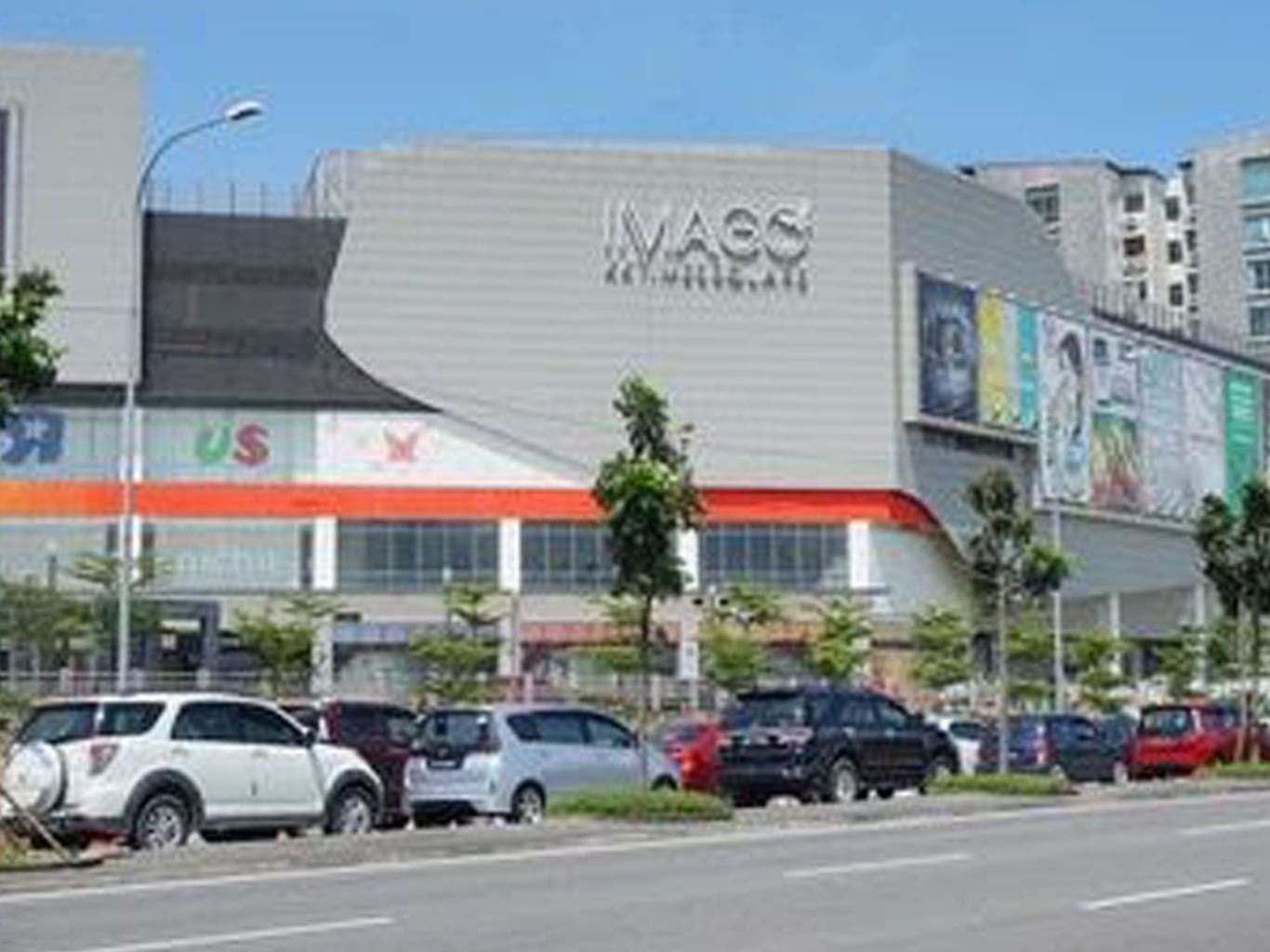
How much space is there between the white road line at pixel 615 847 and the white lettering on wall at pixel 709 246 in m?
76.7

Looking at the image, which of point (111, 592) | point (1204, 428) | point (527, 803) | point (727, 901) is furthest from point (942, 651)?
point (727, 901)

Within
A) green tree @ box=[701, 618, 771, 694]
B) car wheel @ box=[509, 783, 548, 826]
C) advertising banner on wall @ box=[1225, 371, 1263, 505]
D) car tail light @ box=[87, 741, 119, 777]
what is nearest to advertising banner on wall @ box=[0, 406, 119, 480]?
green tree @ box=[701, 618, 771, 694]

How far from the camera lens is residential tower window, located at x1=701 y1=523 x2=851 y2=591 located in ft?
350

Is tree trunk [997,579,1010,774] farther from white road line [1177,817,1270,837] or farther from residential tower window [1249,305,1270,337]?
residential tower window [1249,305,1270,337]

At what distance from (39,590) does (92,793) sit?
69315mm

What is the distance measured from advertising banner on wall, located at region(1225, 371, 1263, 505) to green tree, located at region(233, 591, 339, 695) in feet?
197

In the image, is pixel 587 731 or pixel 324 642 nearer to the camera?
pixel 587 731

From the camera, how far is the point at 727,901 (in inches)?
609

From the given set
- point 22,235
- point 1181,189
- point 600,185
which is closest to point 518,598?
point 600,185

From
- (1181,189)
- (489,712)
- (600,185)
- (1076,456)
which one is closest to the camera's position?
(489,712)

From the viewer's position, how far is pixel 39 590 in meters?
87.5

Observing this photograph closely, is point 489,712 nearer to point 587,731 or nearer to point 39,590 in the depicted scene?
point 587,731

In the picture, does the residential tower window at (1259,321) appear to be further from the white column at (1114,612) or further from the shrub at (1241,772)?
the shrub at (1241,772)

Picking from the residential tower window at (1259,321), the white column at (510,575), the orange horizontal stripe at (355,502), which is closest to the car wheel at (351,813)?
the orange horizontal stripe at (355,502)
